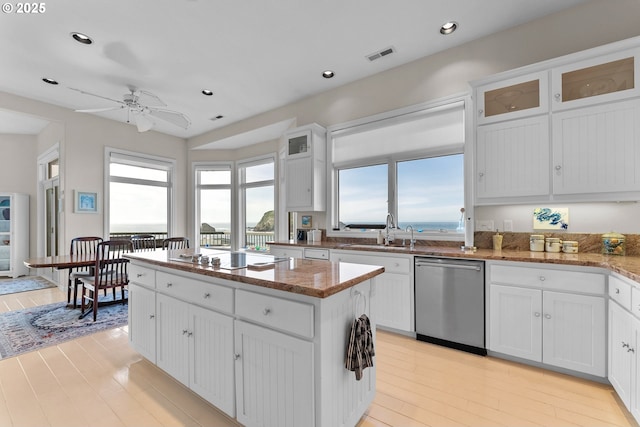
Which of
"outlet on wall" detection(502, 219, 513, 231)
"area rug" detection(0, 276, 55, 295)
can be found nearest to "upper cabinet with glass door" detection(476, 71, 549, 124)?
"outlet on wall" detection(502, 219, 513, 231)

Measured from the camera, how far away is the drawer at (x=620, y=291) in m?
1.71

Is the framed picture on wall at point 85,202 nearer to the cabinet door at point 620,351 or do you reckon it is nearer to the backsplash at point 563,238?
the backsplash at point 563,238

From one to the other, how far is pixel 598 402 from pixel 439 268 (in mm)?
Answer: 1300

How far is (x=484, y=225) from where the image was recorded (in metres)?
2.98

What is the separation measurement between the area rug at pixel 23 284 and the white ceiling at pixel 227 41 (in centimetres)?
328

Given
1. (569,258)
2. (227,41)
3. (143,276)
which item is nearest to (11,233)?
(143,276)

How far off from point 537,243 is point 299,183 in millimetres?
2849

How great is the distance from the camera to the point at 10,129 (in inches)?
229

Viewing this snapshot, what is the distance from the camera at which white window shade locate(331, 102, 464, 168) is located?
3225 mm

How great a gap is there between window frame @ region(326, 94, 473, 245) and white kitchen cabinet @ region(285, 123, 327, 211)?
0.40ft

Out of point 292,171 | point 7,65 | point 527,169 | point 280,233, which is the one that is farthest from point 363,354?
point 7,65

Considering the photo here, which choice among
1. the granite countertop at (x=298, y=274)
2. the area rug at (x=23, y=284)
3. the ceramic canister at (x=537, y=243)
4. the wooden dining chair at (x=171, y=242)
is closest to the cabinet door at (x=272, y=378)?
the granite countertop at (x=298, y=274)

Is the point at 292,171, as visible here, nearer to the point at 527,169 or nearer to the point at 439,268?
the point at 439,268

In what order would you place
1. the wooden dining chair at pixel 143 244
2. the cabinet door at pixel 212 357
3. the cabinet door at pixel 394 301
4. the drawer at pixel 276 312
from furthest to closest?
1. the wooden dining chair at pixel 143 244
2. the cabinet door at pixel 394 301
3. the cabinet door at pixel 212 357
4. the drawer at pixel 276 312
